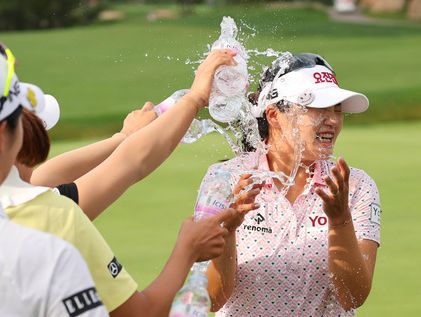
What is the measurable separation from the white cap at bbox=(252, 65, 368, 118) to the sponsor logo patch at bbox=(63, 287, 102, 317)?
159 cm

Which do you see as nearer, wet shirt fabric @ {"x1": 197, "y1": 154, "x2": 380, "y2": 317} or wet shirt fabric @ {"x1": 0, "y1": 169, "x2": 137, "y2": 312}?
wet shirt fabric @ {"x1": 0, "y1": 169, "x2": 137, "y2": 312}

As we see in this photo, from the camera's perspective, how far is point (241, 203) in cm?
352

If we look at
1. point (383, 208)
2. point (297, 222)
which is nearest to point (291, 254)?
point (297, 222)

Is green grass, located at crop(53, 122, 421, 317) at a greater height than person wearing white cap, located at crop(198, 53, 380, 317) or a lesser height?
lesser

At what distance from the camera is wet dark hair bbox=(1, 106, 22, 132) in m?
2.55

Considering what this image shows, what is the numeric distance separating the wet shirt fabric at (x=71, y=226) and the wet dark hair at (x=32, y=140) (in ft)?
0.30

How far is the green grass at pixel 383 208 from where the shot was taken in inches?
255

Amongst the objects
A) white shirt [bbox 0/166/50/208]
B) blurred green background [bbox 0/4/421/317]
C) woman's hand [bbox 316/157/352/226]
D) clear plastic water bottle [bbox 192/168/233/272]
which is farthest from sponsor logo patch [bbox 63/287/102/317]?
blurred green background [bbox 0/4/421/317]

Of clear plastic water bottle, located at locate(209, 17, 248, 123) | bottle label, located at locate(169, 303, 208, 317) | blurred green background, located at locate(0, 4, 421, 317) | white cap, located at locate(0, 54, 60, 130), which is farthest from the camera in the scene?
blurred green background, located at locate(0, 4, 421, 317)

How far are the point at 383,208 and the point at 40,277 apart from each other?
5.97 m

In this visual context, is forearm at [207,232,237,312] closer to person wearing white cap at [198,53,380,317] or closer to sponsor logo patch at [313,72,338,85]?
person wearing white cap at [198,53,380,317]

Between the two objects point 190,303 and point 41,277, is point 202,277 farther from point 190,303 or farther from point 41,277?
point 41,277

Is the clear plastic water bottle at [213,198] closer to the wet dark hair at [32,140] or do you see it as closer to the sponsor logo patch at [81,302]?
the wet dark hair at [32,140]

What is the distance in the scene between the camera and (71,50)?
2206 centimetres
